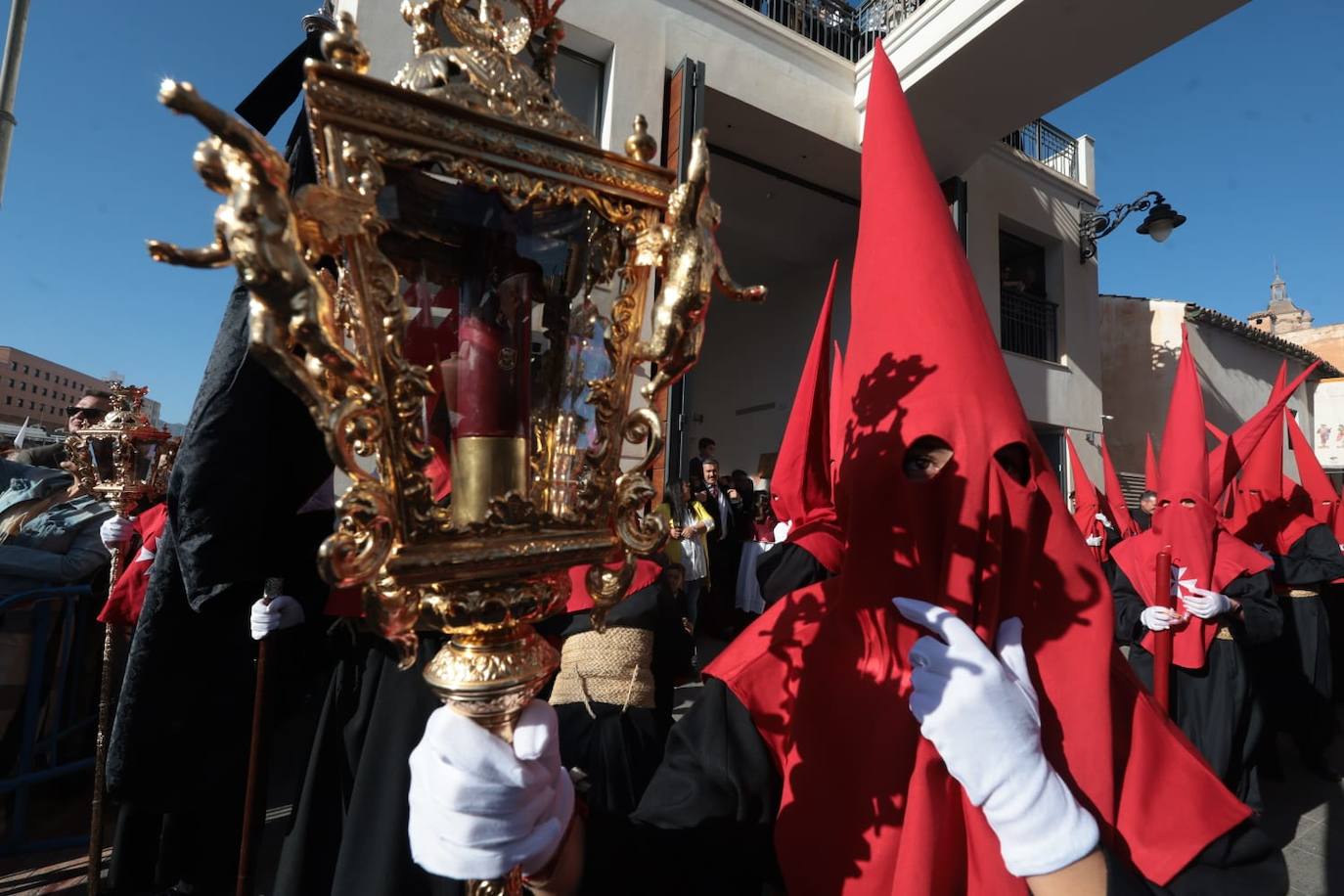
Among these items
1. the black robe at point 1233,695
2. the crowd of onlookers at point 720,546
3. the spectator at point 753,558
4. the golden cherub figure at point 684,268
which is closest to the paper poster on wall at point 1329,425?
the spectator at point 753,558

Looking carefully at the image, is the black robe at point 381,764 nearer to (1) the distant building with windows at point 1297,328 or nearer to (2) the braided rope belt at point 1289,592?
(2) the braided rope belt at point 1289,592

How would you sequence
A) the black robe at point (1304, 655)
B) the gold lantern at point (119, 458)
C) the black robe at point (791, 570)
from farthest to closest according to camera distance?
1. the black robe at point (1304, 655)
2. the black robe at point (791, 570)
3. the gold lantern at point (119, 458)

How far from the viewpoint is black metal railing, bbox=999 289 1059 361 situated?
9.99 metres

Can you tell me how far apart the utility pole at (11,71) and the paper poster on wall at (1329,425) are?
25.9 m

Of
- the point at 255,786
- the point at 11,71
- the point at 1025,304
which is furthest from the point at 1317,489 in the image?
the point at 11,71

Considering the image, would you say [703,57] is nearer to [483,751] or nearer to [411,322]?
[411,322]

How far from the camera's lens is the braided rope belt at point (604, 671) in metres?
2.20

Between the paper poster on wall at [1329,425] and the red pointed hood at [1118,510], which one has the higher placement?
the paper poster on wall at [1329,425]

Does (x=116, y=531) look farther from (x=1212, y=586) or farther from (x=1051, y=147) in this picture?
(x=1051, y=147)

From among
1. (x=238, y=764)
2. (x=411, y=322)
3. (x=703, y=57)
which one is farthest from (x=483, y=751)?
(x=703, y=57)

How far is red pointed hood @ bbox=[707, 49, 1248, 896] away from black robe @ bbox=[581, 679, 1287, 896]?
0.05m

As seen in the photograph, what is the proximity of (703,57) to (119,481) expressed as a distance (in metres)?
6.29

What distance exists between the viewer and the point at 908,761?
4.02ft

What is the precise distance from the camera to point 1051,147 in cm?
1113
